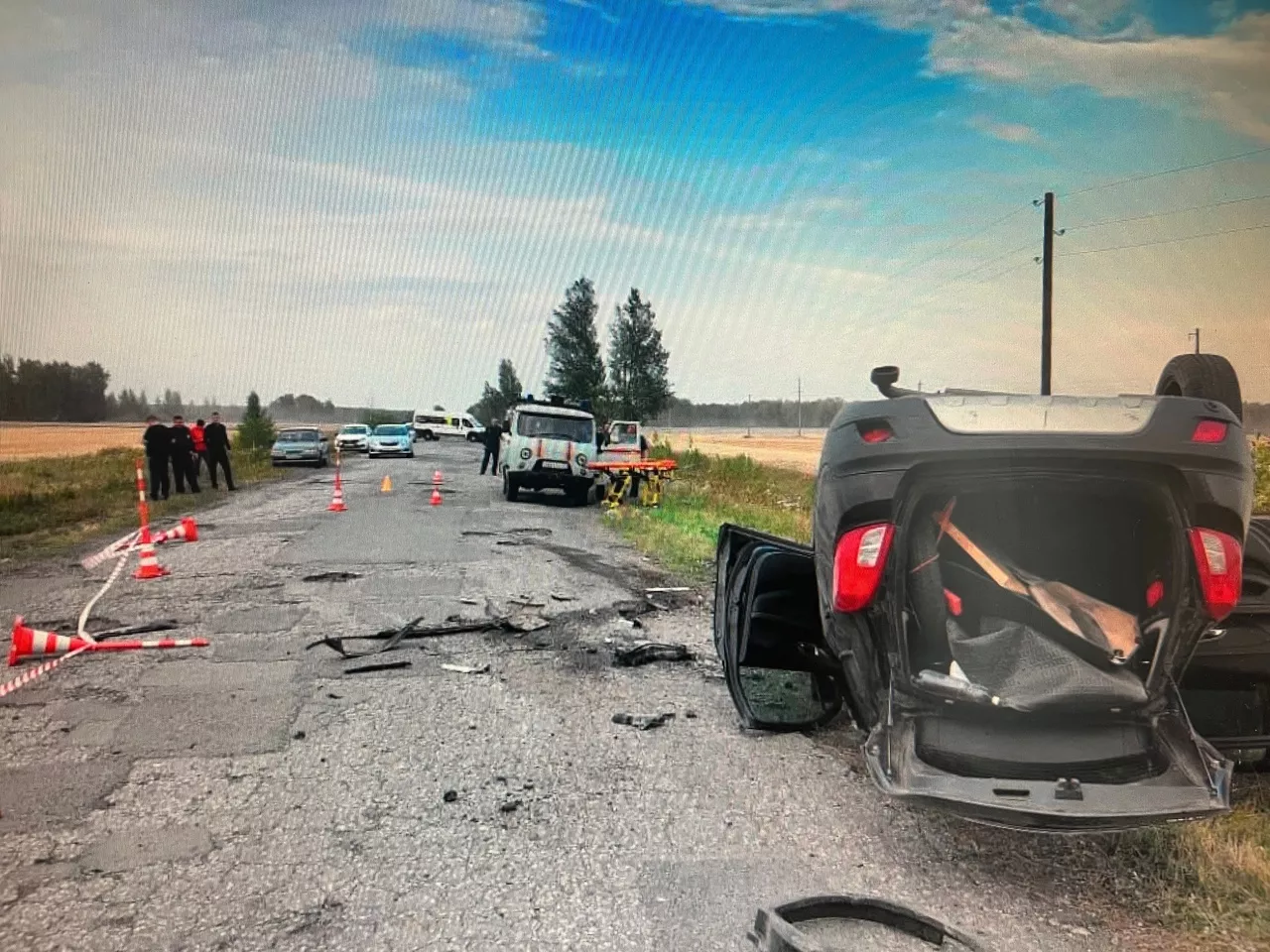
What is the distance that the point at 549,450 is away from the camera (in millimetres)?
20531

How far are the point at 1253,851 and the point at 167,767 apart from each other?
485 cm

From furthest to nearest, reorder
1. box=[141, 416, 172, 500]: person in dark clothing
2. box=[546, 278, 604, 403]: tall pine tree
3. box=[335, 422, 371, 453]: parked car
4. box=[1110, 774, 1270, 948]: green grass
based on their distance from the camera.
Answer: box=[546, 278, 604, 403]: tall pine tree → box=[335, 422, 371, 453]: parked car → box=[141, 416, 172, 500]: person in dark clothing → box=[1110, 774, 1270, 948]: green grass

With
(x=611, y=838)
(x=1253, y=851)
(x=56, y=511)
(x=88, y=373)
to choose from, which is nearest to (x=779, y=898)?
(x=611, y=838)

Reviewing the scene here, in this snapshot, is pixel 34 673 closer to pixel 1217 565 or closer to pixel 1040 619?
pixel 1040 619

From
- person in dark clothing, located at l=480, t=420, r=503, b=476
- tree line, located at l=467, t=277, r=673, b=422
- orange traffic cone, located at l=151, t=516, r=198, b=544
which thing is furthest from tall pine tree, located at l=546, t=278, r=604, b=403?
orange traffic cone, located at l=151, t=516, r=198, b=544

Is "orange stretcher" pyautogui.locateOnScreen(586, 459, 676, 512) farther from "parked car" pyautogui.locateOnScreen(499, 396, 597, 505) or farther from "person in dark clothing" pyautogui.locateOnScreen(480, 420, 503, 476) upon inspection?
"person in dark clothing" pyautogui.locateOnScreen(480, 420, 503, 476)

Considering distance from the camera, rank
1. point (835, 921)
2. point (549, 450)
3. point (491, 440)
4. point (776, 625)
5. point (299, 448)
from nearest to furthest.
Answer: point (835, 921) → point (776, 625) → point (549, 450) → point (491, 440) → point (299, 448)

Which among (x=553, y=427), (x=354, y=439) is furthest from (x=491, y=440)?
(x=354, y=439)

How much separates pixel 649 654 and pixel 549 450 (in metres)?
13.7

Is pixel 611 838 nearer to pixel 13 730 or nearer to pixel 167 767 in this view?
pixel 167 767

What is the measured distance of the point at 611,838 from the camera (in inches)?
155

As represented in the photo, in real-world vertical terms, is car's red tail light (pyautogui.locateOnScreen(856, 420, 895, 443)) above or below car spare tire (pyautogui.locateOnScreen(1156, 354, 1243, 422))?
below

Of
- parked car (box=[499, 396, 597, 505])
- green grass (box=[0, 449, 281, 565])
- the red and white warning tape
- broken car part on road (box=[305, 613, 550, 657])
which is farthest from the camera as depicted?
parked car (box=[499, 396, 597, 505])

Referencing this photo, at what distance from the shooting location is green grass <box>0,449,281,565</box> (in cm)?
1518
